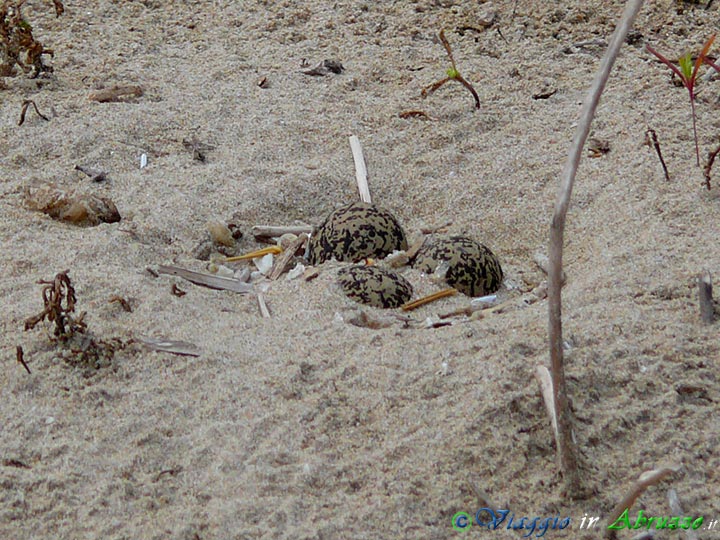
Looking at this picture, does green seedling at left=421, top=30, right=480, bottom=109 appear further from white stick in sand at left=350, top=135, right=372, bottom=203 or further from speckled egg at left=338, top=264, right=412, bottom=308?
A: speckled egg at left=338, top=264, right=412, bottom=308

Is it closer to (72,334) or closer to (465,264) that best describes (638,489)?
(465,264)

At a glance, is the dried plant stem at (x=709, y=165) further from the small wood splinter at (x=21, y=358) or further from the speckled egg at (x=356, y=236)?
the small wood splinter at (x=21, y=358)

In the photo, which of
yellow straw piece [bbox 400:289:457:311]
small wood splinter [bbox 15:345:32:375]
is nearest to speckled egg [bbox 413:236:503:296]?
yellow straw piece [bbox 400:289:457:311]

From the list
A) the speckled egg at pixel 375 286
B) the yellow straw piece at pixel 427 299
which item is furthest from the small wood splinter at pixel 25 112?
the yellow straw piece at pixel 427 299

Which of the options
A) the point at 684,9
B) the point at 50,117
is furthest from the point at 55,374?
the point at 684,9

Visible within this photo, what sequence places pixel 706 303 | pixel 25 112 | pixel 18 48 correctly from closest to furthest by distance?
pixel 706 303, pixel 25 112, pixel 18 48

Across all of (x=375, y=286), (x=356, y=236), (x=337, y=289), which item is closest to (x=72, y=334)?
(x=337, y=289)

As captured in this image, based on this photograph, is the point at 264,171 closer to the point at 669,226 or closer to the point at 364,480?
the point at 669,226
